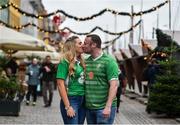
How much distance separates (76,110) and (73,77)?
41 cm

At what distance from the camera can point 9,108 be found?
58.1ft

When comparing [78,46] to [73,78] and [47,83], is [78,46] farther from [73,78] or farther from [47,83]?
[47,83]

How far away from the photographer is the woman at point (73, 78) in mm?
7996

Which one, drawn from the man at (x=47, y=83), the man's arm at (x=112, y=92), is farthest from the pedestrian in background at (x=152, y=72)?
the man's arm at (x=112, y=92)

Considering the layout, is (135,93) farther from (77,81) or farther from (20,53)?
(77,81)

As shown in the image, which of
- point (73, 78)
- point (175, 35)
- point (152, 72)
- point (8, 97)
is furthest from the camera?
point (175, 35)

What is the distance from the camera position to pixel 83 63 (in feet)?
26.6

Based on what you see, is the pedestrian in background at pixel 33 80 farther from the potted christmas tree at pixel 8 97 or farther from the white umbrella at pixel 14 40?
the potted christmas tree at pixel 8 97

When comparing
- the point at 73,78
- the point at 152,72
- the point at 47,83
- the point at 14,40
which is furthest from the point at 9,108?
the point at 73,78

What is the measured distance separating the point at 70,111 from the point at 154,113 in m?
11.9

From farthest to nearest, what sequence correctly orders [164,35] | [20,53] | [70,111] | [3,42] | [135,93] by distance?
[20,53] < [135,93] < [3,42] < [164,35] < [70,111]

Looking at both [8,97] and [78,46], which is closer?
[78,46]

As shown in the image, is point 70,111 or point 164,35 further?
point 164,35

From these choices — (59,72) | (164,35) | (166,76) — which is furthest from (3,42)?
(59,72)
